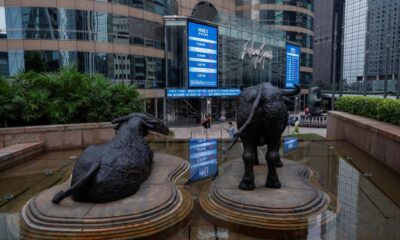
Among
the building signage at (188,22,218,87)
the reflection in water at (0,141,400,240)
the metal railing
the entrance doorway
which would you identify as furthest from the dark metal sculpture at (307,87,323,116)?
the reflection in water at (0,141,400,240)

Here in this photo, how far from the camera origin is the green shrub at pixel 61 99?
1010 centimetres

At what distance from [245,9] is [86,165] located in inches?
1920

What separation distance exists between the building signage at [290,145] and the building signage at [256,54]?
95.7 ft

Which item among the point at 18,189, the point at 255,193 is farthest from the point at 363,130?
the point at 18,189

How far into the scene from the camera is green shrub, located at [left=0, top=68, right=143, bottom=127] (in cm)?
1010

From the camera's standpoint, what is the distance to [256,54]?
41.2 metres

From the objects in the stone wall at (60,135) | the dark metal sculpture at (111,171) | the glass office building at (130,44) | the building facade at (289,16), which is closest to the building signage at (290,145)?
the dark metal sculpture at (111,171)

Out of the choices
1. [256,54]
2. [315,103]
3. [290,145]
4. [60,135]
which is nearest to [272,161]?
[290,145]

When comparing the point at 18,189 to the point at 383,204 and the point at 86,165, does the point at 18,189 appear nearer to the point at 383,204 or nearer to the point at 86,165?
the point at 86,165

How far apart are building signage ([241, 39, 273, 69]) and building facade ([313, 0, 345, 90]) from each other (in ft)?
123

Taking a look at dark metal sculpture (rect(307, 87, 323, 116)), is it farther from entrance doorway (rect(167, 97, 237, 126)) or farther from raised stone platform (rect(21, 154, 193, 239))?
raised stone platform (rect(21, 154, 193, 239))

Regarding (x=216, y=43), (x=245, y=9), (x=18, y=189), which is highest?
(x=245, y=9)

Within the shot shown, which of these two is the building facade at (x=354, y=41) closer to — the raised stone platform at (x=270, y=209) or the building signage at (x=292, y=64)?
the building signage at (x=292, y=64)

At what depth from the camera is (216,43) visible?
112 feet
